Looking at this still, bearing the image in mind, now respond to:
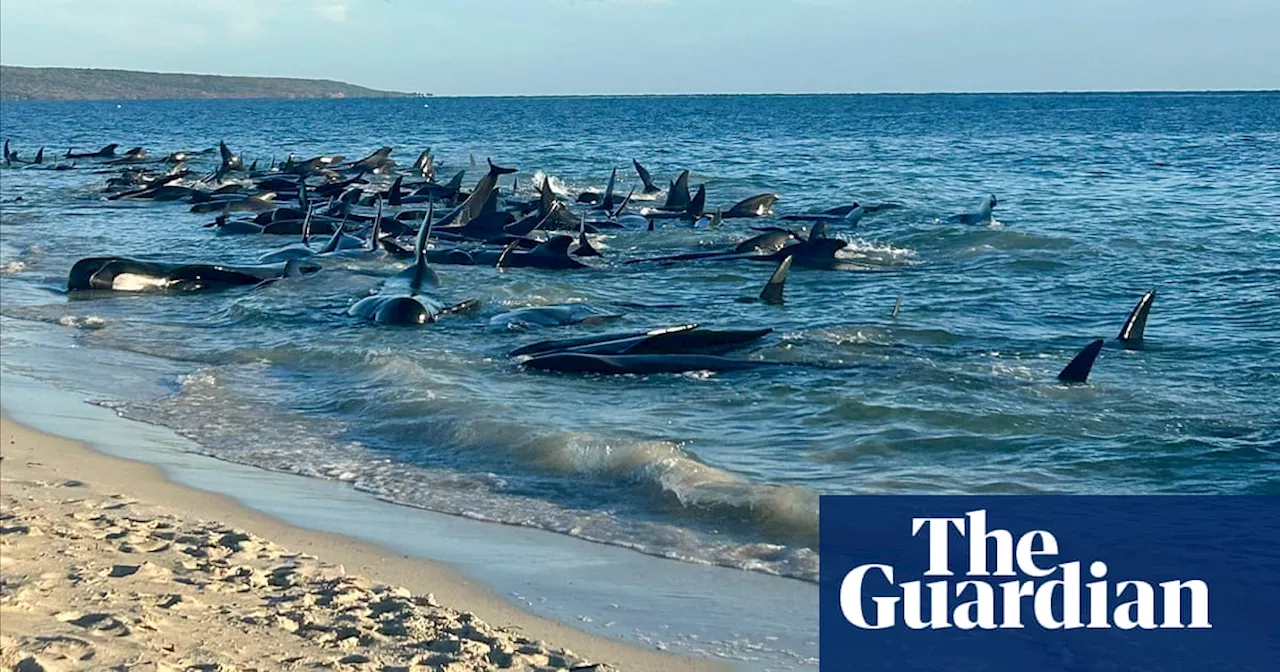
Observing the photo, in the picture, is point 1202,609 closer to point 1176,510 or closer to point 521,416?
point 1176,510

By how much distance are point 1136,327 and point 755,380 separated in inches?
137

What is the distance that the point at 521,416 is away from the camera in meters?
9.20

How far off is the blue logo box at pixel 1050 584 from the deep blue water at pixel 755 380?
0.98 feet

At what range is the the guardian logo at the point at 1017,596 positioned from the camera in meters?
5.62

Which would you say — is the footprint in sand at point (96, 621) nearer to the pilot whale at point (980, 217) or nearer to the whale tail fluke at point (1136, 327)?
the whale tail fluke at point (1136, 327)

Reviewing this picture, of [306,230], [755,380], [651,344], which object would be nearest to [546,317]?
[651,344]

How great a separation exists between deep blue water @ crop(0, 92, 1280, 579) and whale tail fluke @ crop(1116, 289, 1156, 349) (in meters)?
0.22

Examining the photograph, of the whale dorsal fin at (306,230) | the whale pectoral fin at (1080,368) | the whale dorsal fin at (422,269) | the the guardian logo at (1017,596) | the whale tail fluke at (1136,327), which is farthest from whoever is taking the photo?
the whale dorsal fin at (306,230)

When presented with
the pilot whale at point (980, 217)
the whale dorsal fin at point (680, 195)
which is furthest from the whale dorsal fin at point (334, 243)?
the pilot whale at point (980, 217)

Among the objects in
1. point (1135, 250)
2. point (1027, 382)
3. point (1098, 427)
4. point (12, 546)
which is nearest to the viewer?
point (12, 546)

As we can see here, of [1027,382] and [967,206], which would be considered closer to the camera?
[1027,382]

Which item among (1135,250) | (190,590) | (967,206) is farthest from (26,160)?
(190,590)

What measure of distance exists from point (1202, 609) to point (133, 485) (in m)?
5.21

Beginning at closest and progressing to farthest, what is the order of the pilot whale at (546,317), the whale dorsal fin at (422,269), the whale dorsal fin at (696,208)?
the pilot whale at (546,317) → the whale dorsal fin at (422,269) → the whale dorsal fin at (696,208)
